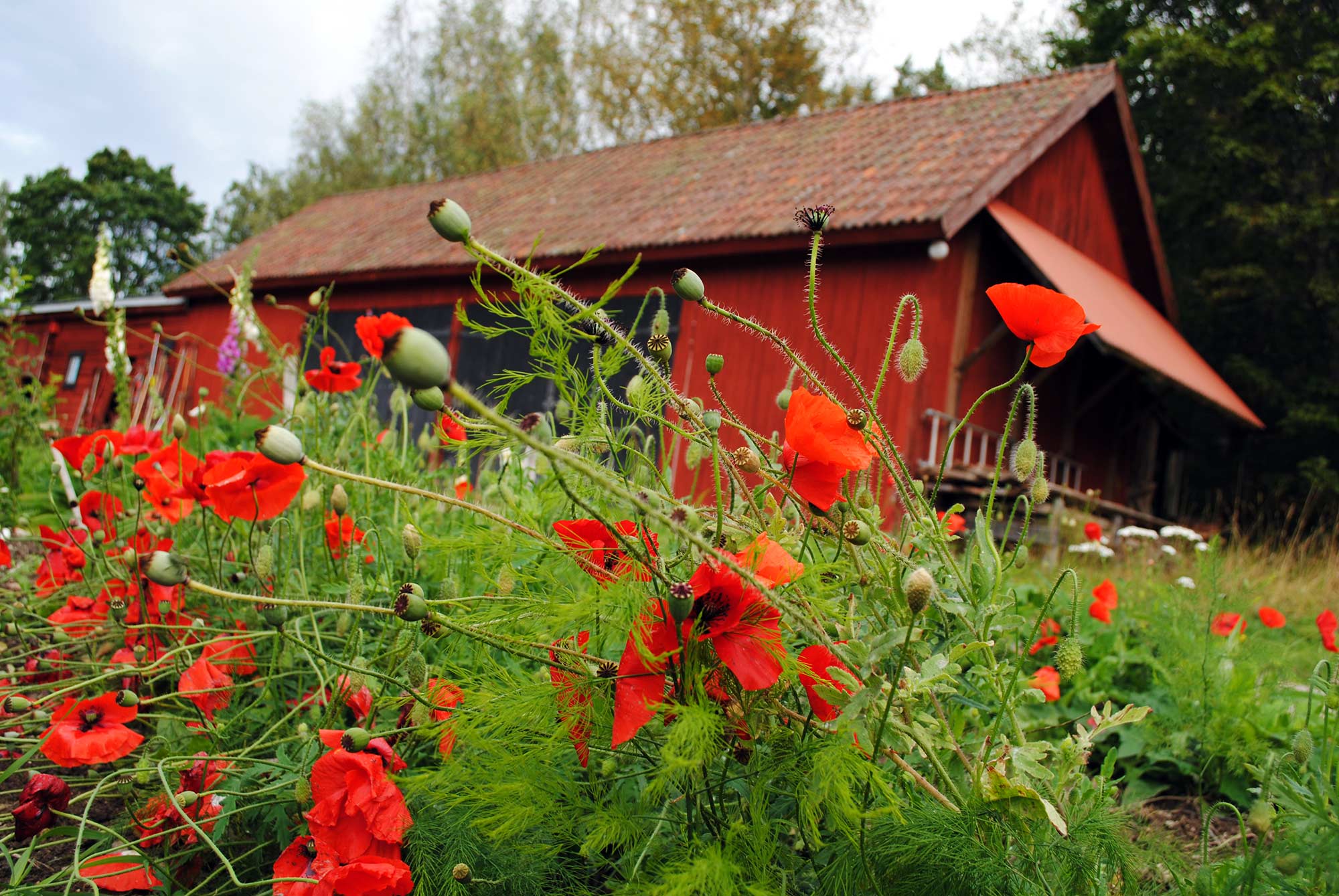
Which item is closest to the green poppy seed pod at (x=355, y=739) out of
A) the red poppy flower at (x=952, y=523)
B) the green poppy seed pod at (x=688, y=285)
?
the green poppy seed pod at (x=688, y=285)

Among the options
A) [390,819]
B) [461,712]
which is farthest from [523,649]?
[390,819]

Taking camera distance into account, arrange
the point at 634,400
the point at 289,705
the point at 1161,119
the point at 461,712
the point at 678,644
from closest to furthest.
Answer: the point at 678,644 → the point at 461,712 → the point at 634,400 → the point at 289,705 → the point at 1161,119

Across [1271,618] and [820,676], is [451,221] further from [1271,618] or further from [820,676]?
[1271,618]

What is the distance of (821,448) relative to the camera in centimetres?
86

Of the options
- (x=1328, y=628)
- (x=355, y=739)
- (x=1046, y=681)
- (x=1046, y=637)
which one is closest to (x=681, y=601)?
(x=355, y=739)

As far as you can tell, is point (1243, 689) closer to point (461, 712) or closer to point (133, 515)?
point (461, 712)

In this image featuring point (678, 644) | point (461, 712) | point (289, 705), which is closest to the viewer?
point (678, 644)

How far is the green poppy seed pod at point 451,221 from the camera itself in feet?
2.41

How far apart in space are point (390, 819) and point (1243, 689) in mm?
1829

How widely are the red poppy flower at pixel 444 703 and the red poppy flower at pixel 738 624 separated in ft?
1.10

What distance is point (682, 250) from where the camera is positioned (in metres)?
8.15

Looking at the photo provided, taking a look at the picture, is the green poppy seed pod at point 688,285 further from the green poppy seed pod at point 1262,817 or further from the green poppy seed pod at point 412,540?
the green poppy seed pod at point 1262,817

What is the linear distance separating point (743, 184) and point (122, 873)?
864 cm

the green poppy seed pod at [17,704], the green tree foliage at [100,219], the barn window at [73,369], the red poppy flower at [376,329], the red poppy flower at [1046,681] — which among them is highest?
the green tree foliage at [100,219]
